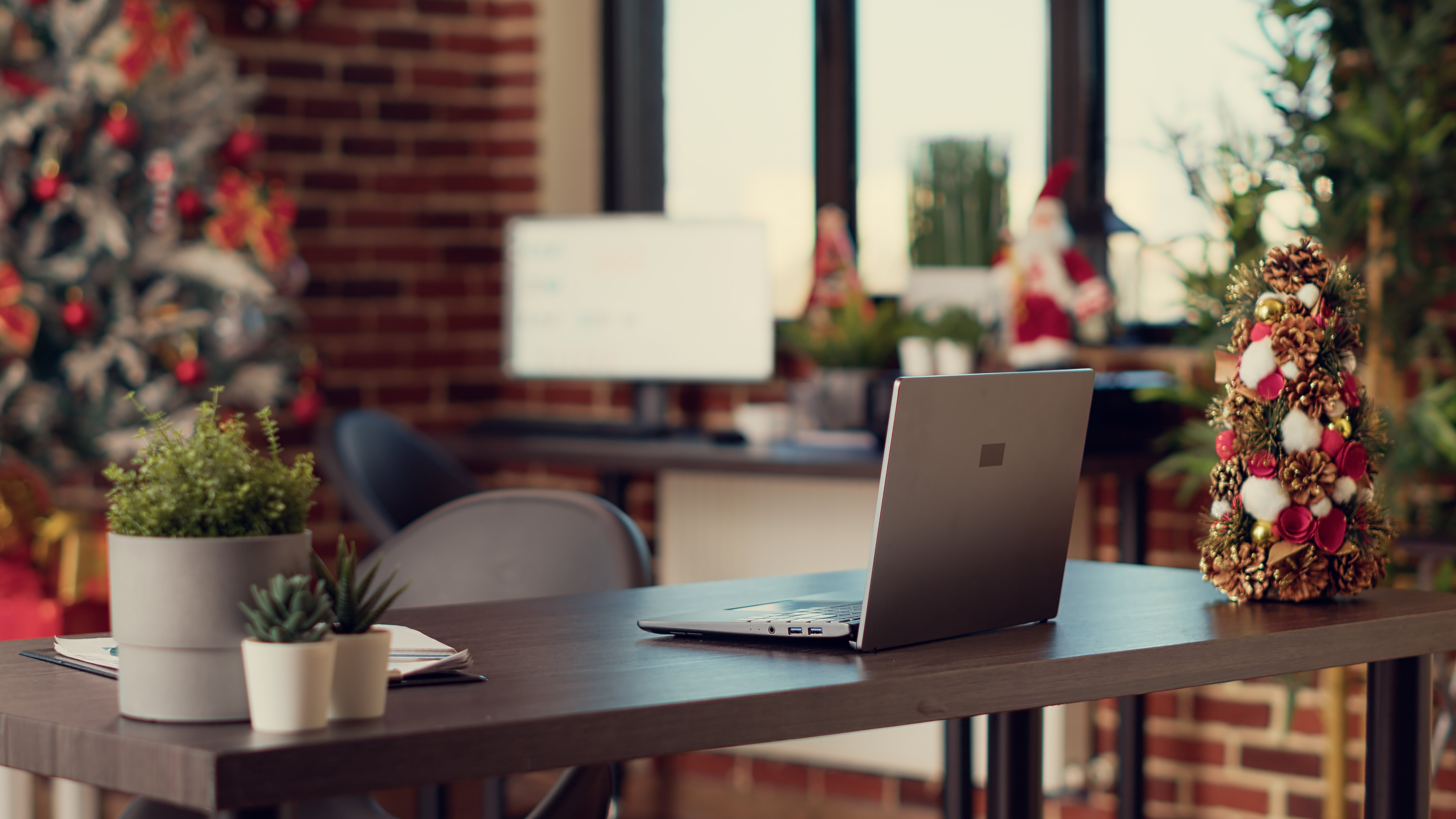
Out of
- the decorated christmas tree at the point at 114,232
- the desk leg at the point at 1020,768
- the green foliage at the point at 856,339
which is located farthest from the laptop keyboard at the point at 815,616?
the decorated christmas tree at the point at 114,232

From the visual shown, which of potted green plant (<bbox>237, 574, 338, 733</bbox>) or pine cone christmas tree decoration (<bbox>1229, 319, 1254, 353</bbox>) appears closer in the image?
potted green plant (<bbox>237, 574, 338, 733</bbox>)

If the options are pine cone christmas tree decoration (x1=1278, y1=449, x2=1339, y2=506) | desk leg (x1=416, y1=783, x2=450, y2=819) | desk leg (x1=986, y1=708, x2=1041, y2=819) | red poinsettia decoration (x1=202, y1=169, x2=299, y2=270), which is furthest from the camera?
red poinsettia decoration (x1=202, y1=169, x2=299, y2=270)

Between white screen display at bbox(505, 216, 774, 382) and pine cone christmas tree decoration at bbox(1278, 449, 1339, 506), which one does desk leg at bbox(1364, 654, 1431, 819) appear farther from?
white screen display at bbox(505, 216, 774, 382)

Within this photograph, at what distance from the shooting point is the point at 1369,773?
162 centimetres

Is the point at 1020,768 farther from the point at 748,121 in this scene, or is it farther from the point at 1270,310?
the point at 748,121

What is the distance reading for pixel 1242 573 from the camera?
159cm

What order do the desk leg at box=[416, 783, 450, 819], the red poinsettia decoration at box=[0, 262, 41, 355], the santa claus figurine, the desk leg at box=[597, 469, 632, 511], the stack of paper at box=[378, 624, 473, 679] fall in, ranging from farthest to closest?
the desk leg at box=[597, 469, 632, 511], the santa claus figurine, the red poinsettia decoration at box=[0, 262, 41, 355], the desk leg at box=[416, 783, 450, 819], the stack of paper at box=[378, 624, 473, 679]

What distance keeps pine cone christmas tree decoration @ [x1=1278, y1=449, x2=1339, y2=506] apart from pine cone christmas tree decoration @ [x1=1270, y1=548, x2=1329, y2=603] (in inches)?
2.0

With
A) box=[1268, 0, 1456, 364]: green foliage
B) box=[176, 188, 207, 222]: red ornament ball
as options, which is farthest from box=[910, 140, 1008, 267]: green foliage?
box=[176, 188, 207, 222]: red ornament ball

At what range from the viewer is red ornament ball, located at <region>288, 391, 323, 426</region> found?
11.8 ft

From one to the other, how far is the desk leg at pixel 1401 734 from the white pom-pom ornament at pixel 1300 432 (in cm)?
21

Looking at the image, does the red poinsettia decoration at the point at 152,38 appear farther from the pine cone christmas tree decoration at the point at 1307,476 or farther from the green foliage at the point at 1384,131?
the pine cone christmas tree decoration at the point at 1307,476

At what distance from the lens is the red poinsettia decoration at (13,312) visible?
3.10 metres

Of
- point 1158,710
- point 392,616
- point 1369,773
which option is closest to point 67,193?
point 392,616
